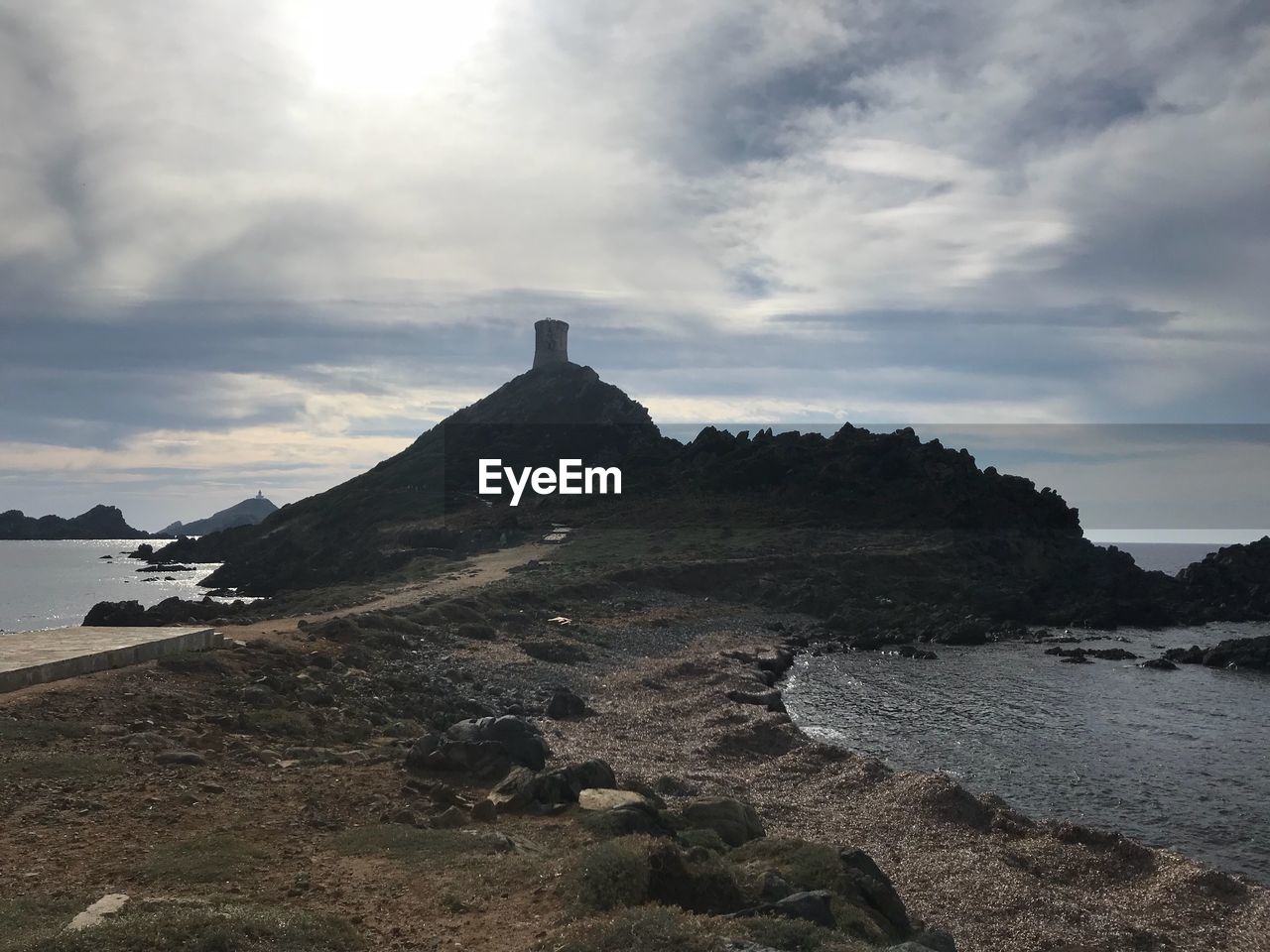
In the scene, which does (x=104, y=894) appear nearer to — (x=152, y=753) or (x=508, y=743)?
→ (x=152, y=753)

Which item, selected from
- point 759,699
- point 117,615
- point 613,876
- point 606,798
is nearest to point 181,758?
point 606,798

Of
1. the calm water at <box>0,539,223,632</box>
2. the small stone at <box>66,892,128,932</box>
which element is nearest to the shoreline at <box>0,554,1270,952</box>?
the small stone at <box>66,892,128,932</box>

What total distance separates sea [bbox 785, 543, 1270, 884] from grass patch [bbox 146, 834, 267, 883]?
19910mm

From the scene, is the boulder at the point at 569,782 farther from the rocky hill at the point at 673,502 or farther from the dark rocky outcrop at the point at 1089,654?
the rocky hill at the point at 673,502

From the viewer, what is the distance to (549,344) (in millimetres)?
169875

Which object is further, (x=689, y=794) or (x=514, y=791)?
(x=689, y=794)

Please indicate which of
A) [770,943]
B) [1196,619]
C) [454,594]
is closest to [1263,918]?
[770,943]

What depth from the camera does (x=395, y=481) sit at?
473 ft

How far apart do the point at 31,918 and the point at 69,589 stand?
140510mm

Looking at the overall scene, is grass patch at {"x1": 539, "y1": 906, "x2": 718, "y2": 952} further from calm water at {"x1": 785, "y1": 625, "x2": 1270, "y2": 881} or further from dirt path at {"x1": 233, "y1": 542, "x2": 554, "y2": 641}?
dirt path at {"x1": 233, "y1": 542, "x2": 554, "y2": 641}

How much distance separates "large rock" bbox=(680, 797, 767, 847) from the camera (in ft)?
50.3

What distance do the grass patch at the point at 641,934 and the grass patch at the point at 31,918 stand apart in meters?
5.06

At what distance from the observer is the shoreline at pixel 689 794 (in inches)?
522

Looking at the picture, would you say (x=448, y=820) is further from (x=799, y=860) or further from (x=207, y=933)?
(x=207, y=933)
